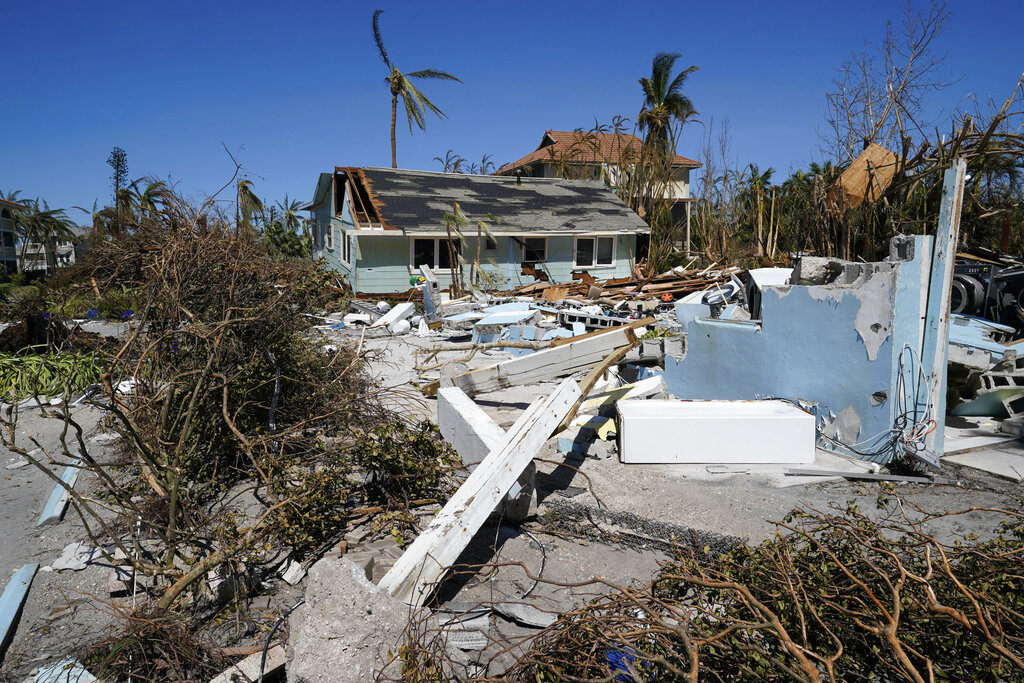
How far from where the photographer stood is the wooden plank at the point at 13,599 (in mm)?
3566

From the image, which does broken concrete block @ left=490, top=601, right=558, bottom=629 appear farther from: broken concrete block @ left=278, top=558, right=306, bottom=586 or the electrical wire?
the electrical wire

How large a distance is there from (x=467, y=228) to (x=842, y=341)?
1424cm

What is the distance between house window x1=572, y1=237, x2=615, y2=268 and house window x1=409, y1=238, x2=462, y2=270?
4.45 meters

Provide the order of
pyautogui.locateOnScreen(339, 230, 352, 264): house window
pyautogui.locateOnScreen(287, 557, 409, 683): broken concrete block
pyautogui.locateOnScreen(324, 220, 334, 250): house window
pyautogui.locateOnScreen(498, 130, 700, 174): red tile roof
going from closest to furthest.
A: 1. pyautogui.locateOnScreen(287, 557, 409, 683): broken concrete block
2. pyautogui.locateOnScreen(339, 230, 352, 264): house window
3. pyautogui.locateOnScreen(324, 220, 334, 250): house window
4. pyautogui.locateOnScreen(498, 130, 700, 174): red tile roof

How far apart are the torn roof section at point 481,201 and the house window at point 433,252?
76 cm

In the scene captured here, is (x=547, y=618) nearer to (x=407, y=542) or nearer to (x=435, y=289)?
(x=407, y=542)

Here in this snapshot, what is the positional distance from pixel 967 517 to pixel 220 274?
652cm

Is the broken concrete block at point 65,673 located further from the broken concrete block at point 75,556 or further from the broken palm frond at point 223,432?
the broken concrete block at point 75,556

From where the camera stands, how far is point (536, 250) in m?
21.1

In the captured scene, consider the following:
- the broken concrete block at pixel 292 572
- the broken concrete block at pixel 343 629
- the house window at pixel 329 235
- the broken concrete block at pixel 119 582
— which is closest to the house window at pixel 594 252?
the house window at pixel 329 235

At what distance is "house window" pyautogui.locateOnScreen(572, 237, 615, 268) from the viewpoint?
21.8m

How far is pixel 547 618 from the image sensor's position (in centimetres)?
349

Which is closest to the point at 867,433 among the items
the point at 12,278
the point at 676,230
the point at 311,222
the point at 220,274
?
the point at 220,274

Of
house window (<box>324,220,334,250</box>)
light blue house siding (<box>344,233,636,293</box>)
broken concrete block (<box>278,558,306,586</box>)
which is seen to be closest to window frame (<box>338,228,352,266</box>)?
light blue house siding (<box>344,233,636,293</box>)
